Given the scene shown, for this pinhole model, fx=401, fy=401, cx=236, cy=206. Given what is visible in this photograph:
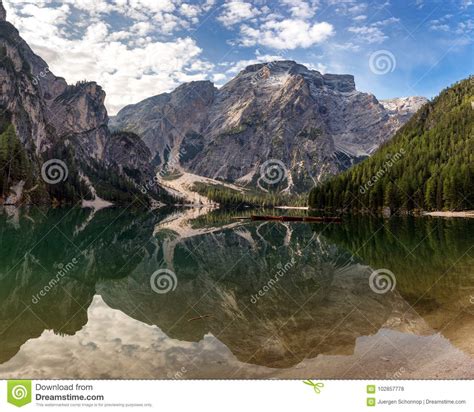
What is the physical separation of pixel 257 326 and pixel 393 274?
1395 cm

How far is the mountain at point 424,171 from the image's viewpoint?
116m

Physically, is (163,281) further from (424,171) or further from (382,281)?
(424,171)

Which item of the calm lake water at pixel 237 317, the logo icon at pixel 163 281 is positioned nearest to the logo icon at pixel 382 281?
the calm lake water at pixel 237 317

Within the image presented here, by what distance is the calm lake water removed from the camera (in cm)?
1212

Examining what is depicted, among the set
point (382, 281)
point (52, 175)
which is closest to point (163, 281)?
point (382, 281)

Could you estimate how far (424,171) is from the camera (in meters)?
135

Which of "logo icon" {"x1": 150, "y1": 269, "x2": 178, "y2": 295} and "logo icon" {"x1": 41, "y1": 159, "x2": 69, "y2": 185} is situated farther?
"logo icon" {"x1": 41, "y1": 159, "x2": 69, "y2": 185}

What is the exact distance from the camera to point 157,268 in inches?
1261
